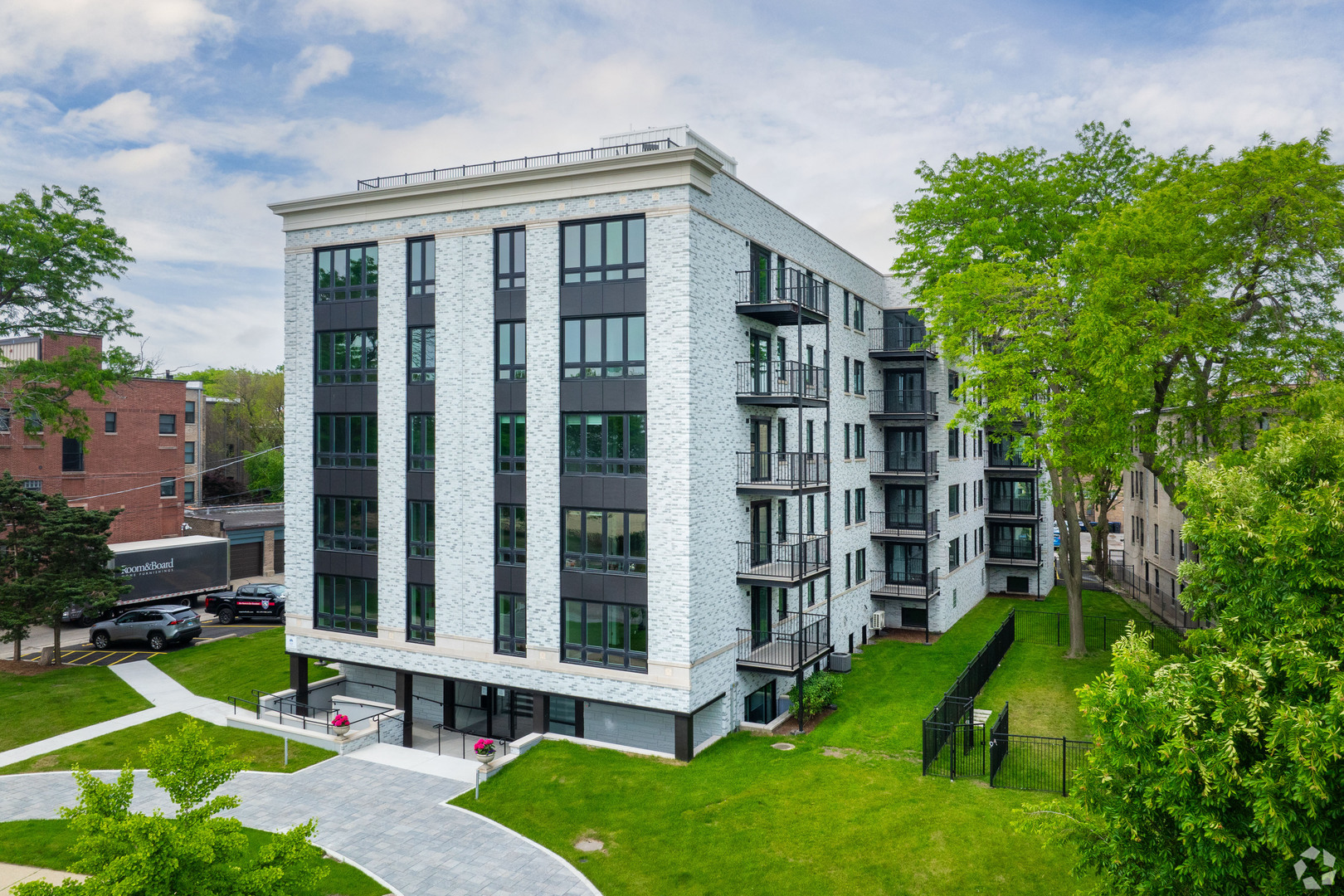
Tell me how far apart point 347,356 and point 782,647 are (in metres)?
16.0

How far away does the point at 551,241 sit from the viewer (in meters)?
21.7

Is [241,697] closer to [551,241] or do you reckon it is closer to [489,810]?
[489,810]

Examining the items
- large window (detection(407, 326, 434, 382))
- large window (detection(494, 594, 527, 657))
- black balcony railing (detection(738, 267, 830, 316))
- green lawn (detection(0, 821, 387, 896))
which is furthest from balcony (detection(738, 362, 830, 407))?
green lawn (detection(0, 821, 387, 896))

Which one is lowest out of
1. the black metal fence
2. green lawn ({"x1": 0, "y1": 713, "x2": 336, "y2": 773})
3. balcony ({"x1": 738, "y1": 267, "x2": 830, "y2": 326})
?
green lawn ({"x1": 0, "y1": 713, "x2": 336, "y2": 773})

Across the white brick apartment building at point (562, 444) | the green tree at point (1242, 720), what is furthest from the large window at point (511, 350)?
the green tree at point (1242, 720)

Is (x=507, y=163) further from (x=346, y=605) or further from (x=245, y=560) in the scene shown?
(x=245, y=560)

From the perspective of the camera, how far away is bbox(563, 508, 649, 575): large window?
2073cm

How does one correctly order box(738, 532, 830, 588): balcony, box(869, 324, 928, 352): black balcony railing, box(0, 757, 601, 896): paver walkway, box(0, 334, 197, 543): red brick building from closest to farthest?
box(0, 757, 601, 896): paver walkway, box(738, 532, 830, 588): balcony, box(869, 324, 928, 352): black balcony railing, box(0, 334, 197, 543): red brick building

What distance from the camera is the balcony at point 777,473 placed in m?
22.2

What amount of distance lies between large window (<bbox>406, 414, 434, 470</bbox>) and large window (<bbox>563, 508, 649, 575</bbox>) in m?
4.95

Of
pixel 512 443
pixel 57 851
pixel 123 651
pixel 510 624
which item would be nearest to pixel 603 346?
pixel 512 443

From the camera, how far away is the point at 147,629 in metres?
33.3

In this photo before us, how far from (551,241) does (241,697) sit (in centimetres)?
1832

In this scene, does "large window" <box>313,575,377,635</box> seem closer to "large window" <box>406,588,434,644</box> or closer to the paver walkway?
"large window" <box>406,588,434,644</box>
